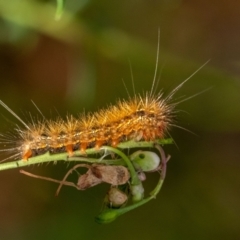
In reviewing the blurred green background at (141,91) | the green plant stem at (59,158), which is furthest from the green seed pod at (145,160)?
the blurred green background at (141,91)

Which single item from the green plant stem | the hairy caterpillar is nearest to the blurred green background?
the hairy caterpillar

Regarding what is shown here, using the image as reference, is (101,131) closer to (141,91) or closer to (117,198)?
(117,198)

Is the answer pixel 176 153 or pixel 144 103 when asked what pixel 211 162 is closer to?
pixel 176 153

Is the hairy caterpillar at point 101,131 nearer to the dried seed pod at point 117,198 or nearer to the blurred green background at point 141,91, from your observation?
the dried seed pod at point 117,198

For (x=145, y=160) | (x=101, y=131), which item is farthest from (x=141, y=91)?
(x=145, y=160)

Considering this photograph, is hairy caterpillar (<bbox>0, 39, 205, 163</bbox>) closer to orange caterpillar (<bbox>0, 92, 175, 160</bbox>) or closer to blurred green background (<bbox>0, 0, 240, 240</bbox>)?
orange caterpillar (<bbox>0, 92, 175, 160</bbox>)

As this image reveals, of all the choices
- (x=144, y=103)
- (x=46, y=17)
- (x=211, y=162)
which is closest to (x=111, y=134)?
(x=144, y=103)
